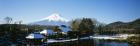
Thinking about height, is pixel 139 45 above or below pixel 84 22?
below

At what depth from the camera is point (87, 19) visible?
73.6 meters

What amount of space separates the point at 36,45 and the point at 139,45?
15585 millimetres

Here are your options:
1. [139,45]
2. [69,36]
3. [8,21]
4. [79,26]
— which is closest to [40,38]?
[139,45]

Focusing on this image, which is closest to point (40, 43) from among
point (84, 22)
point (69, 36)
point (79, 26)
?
point (69, 36)

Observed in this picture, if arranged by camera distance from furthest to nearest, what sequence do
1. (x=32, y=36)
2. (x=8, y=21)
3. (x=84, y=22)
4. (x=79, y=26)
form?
(x=84, y=22), (x=79, y=26), (x=8, y=21), (x=32, y=36)

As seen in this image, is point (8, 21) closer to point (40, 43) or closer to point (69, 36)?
point (69, 36)

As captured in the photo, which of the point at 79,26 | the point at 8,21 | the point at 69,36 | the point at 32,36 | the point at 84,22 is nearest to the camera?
the point at 32,36

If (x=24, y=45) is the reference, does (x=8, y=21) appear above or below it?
above

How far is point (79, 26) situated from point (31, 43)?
3738 centimetres

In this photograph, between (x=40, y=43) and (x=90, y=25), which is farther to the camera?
(x=90, y=25)

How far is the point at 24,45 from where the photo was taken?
100.0ft

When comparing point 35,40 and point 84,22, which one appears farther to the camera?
point 84,22

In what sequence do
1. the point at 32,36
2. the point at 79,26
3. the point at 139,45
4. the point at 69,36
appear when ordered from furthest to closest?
1. the point at 79,26
2. the point at 69,36
3. the point at 139,45
4. the point at 32,36

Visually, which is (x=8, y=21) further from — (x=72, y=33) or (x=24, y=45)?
(x=24, y=45)
